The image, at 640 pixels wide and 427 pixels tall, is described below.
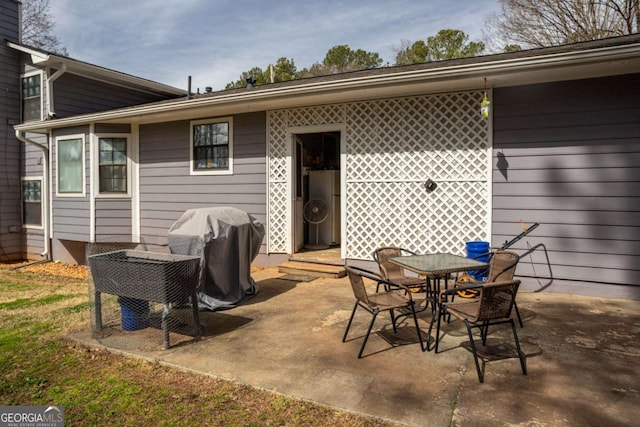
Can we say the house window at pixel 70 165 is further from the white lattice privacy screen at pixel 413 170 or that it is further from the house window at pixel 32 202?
the white lattice privacy screen at pixel 413 170

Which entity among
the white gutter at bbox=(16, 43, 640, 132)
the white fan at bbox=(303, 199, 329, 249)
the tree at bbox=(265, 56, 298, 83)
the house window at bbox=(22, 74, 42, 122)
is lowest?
the white fan at bbox=(303, 199, 329, 249)

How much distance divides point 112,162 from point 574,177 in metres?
8.62

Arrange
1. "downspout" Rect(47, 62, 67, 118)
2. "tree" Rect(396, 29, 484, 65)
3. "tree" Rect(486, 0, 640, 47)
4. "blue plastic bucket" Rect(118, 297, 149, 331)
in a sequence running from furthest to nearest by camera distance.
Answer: "tree" Rect(396, 29, 484, 65), "tree" Rect(486, 0, 640, 47), "downspout" Rect(47, 62, 67, 118), "blue plastic bucket" Rect(118, 297, 149, 331)

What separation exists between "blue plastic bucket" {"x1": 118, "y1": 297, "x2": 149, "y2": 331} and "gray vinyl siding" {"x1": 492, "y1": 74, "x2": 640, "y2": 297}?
4542mm

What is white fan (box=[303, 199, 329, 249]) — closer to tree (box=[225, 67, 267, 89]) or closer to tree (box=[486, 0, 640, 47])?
tree (box=[486, 0, 640, 47])

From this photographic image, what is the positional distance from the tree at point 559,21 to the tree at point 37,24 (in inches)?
691

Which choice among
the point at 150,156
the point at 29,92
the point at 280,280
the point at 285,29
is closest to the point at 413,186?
the point at 280,280

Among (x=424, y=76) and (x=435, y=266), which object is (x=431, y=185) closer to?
(x=424, y=76)

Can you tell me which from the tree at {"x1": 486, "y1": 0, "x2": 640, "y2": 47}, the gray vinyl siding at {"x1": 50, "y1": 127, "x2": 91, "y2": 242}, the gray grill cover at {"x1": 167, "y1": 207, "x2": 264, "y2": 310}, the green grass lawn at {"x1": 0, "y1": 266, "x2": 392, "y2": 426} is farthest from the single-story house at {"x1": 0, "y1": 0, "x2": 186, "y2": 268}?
the tree at {"x1": 486, "y1": 0, "x2": 640, "y2": 47}

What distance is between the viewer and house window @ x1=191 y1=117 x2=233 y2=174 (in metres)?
7.75

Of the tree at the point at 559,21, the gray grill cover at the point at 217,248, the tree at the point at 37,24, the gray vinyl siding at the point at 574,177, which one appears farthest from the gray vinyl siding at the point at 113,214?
the tree at the point at 559,21

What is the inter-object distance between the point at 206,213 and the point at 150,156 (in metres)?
4.59

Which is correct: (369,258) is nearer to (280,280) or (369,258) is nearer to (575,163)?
(280,280)
